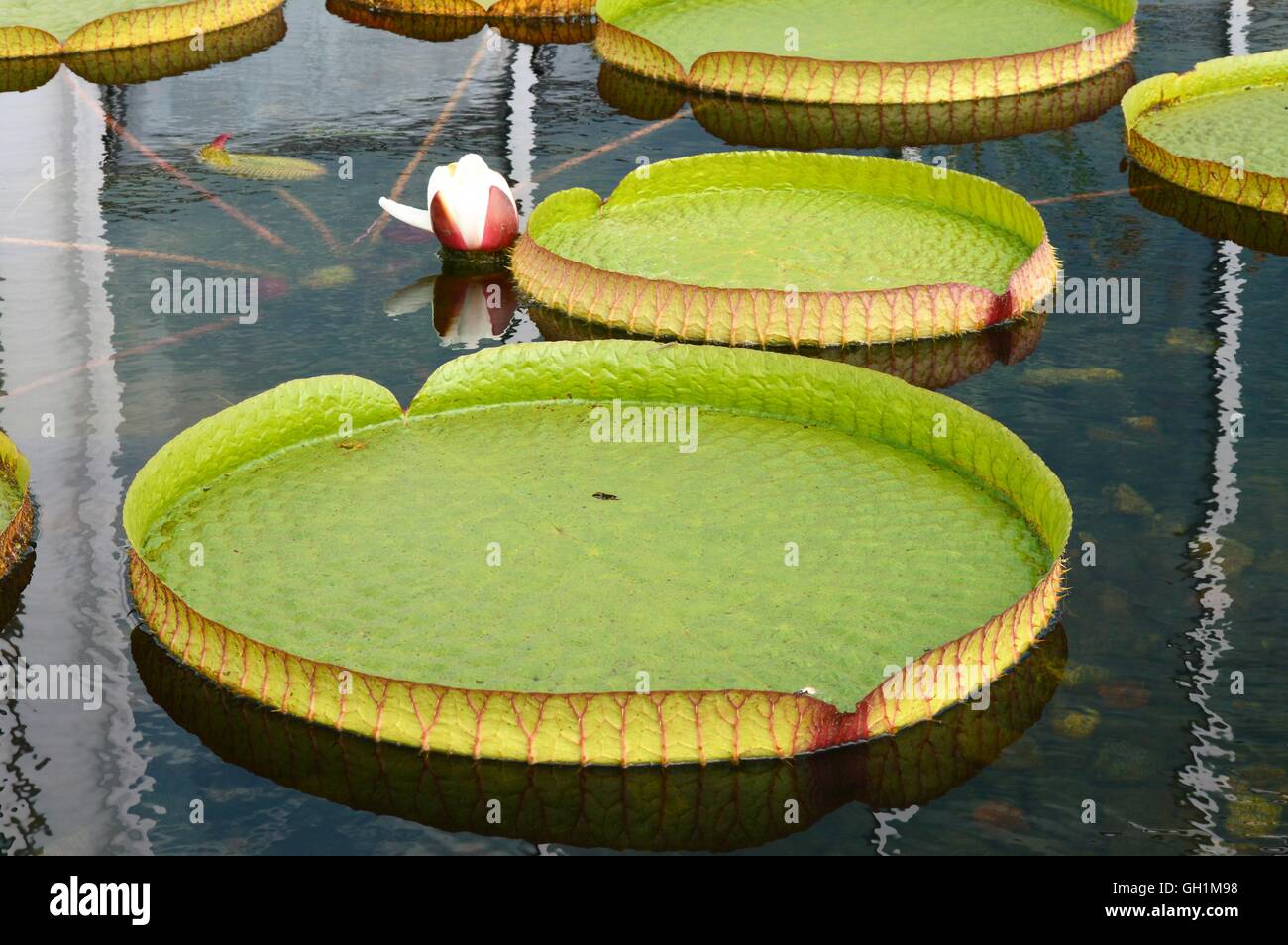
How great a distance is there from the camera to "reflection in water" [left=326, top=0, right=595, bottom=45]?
30.3ft

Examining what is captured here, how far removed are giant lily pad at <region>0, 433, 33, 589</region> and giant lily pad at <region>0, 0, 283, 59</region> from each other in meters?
4.72

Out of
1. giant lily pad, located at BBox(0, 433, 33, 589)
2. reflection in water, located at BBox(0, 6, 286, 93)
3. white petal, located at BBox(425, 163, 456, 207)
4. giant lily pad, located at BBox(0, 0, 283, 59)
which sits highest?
white petal, located at BBox(425, 163, 456, 207)

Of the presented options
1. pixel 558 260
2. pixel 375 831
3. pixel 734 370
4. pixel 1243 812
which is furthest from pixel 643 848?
pixel 558 260

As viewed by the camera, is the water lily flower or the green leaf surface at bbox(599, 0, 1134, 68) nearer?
the water lily flower

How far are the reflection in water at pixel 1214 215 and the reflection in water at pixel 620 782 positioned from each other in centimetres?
320

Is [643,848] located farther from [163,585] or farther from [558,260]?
[558,260]

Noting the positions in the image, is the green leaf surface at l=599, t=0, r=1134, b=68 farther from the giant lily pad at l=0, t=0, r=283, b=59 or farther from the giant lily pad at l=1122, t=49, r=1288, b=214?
the giant lily pad at l=0, t=0, r=283, b=59

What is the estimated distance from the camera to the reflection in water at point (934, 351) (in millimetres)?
5438

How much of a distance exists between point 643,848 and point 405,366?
2.41 m

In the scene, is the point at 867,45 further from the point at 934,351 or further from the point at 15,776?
the point at 15,776

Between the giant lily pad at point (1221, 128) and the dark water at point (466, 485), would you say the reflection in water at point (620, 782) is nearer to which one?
the dark water at point (466, 485)

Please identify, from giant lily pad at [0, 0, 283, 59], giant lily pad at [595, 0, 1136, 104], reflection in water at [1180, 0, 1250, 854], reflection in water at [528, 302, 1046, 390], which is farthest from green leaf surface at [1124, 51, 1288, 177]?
giant lily pad at [0, 0, 283, 59]

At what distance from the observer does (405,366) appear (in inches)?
215

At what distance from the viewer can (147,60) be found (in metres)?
8.87
